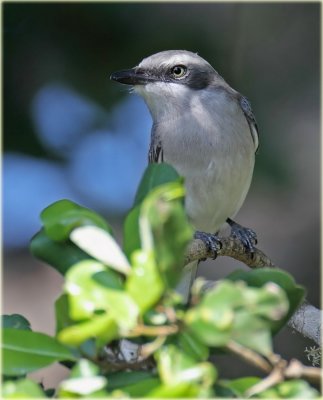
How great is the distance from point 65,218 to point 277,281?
0.57 m

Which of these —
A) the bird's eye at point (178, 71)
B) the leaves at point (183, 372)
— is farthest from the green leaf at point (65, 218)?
the bird's eye at point (178, 71)

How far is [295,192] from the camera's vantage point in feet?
27.0

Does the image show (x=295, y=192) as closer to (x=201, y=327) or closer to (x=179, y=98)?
(x=179, y=98)

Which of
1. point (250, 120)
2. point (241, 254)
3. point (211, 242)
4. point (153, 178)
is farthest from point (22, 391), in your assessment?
point (250, 120)

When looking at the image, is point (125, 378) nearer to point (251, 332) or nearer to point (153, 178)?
point (251, 332)

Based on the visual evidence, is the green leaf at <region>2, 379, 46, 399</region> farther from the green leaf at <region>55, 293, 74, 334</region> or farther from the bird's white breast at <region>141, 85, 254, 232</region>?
the bird's white breast at <region>141, 85, 254, 232</region>

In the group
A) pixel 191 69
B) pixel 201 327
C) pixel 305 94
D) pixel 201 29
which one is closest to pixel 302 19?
pixel 305 94

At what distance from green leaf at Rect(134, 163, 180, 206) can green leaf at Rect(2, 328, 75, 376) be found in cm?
47

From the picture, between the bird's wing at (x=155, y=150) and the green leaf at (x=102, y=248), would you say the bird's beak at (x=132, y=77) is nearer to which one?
the bird's wing at (x=155, y=150)

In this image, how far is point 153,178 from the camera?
233cm

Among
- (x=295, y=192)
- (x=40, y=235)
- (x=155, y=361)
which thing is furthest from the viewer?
(x=295, y=192)

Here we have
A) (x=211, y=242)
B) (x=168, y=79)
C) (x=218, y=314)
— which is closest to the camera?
(x=218, y=314)

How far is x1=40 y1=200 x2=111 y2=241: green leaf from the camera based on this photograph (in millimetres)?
2168

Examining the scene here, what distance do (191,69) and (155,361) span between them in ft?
11.8
